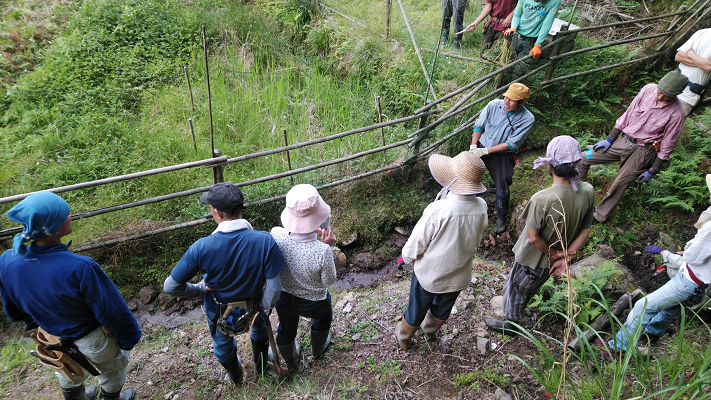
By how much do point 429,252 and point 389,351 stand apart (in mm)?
955

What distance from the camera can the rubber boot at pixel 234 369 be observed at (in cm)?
276

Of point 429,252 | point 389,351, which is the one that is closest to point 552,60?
point 429,252

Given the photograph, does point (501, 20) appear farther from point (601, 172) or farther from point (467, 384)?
point (467, 384)

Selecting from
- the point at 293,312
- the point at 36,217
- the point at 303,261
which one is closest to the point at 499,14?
the point at 303,261

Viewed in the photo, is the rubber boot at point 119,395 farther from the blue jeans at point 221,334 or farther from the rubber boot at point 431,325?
the rubber boot at point 431,325

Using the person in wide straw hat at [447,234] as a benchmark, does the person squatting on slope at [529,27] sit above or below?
above

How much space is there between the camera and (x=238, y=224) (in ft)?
7.52

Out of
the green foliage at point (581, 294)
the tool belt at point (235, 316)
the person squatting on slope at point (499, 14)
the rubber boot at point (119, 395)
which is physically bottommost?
the rubber boot at point (119, 395)

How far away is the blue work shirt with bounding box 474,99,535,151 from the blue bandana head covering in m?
3.50

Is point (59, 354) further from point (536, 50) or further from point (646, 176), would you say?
point (536, 50)

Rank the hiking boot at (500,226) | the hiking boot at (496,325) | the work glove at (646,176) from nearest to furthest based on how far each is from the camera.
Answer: the hiking boot at (496,325) < the work glove at (646,176) < the hiking boot at (500,226)

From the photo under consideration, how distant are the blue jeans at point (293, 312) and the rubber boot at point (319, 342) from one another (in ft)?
0.44

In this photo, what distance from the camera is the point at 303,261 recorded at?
8.11 ft

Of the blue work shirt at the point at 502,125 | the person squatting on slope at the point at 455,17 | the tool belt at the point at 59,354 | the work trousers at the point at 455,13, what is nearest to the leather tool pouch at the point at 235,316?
the tool belt at the point at 59,354
